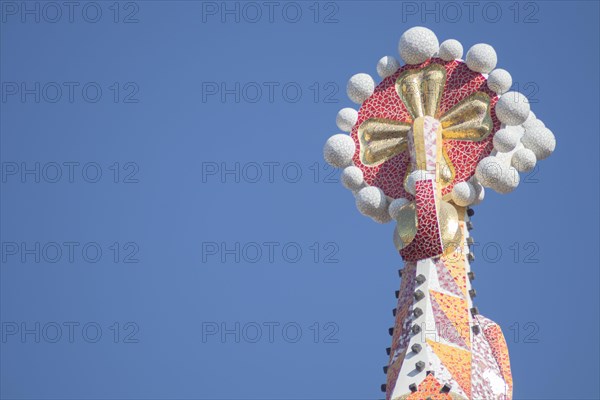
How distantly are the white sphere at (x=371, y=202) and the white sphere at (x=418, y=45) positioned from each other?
246cm

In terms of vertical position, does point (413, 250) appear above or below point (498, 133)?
below

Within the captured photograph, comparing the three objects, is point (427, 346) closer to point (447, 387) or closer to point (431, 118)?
point (447, 387)

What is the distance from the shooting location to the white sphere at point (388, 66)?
30.1 m

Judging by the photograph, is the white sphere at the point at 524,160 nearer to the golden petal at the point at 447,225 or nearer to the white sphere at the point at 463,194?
the white sphere at the point at 463,194

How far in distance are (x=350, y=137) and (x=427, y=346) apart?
4.65 m

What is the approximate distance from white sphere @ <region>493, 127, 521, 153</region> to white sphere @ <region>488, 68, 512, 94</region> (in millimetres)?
858

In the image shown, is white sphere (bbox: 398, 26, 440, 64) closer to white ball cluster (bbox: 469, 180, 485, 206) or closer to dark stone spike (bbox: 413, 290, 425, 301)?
white ball cluster (bbox: 469, 180, 485, 206)

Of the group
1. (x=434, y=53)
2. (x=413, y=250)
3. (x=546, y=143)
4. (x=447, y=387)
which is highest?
(x=434, y=53)

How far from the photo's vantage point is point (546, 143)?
28.9m

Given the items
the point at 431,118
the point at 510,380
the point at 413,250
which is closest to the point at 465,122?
the point at 431,118

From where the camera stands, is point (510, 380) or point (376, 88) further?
point (376, 88)

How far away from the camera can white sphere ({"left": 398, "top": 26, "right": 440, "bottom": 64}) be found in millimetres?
29578

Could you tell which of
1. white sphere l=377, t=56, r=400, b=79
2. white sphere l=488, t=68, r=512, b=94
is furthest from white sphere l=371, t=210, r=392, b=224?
white sphere l=488, t=68, r=512, b=94

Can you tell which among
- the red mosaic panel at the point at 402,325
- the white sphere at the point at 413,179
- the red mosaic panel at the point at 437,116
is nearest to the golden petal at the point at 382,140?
the red mosaic panel at the point at 437,116
